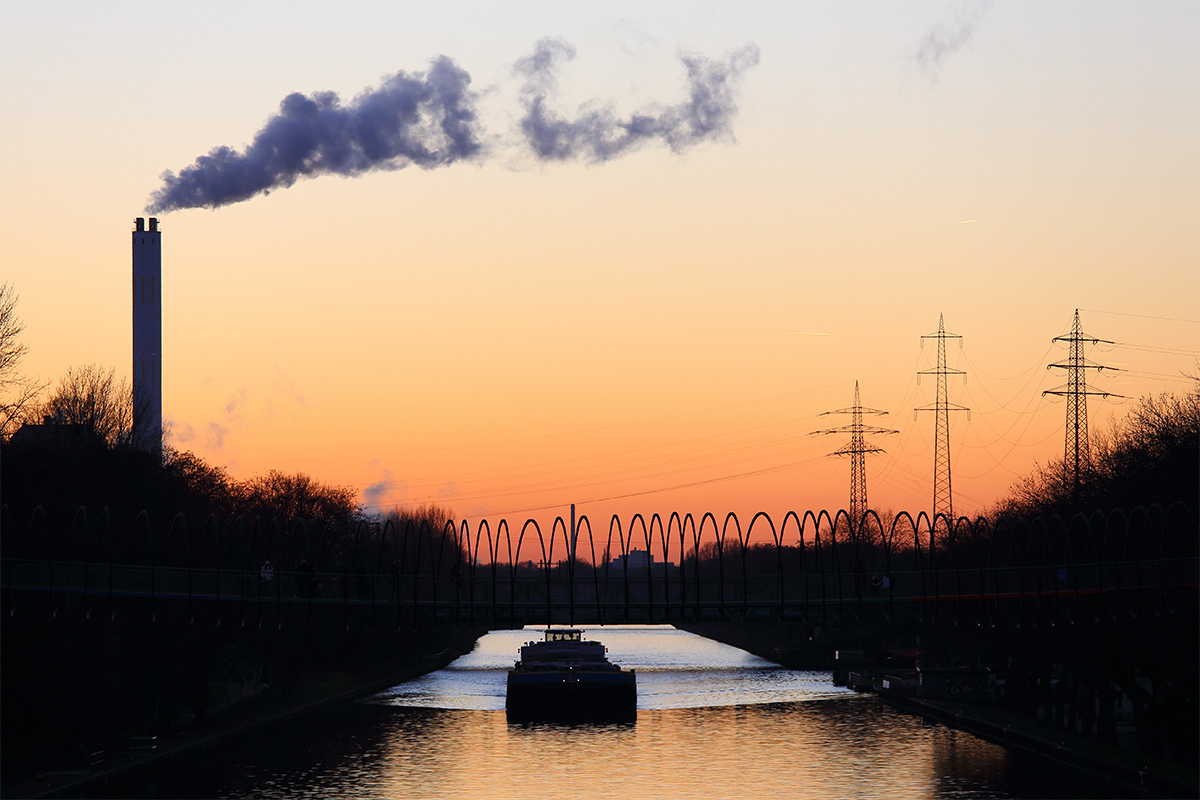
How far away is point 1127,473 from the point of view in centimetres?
6819

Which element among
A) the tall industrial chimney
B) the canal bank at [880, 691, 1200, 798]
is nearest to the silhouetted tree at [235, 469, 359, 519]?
the tall industrial chimney

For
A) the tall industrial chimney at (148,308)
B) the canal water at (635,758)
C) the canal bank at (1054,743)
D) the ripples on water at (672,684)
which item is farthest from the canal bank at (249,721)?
the tall industrial chimney at (148,308)

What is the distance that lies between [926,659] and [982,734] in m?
38.9

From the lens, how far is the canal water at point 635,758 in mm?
63031

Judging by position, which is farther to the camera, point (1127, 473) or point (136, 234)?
point (136, 234)

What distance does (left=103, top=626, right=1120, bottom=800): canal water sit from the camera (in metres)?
63.0

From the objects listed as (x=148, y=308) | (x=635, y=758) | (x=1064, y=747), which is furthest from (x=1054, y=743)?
(x=148, y=308)

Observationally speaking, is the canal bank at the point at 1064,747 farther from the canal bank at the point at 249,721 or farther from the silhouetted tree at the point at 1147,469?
the canal bank at the point at 249,721

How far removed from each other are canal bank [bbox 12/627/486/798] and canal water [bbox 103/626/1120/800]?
3.23 ft

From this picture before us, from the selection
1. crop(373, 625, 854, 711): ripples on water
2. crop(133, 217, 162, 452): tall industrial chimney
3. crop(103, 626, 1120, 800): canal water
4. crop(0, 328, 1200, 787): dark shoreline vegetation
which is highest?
crop(133, 217, 162, 452): tall industrial chimney

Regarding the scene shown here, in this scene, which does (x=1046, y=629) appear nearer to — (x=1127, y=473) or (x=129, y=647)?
(x=1127, y=473)

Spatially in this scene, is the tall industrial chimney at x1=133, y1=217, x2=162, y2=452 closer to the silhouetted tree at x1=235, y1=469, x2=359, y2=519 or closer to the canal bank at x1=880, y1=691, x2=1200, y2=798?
the silhouetted tree at x1=235, y1=469, x2=359, y2=519

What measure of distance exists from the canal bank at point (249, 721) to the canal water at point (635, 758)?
3.23 ft

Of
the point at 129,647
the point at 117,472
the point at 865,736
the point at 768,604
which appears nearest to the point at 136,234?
the point at 117,472
